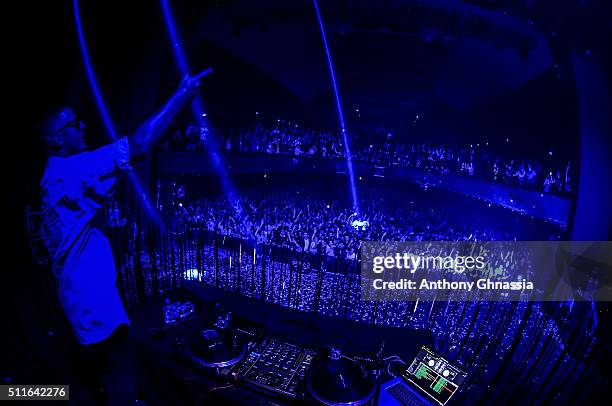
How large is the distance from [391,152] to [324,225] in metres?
6.68

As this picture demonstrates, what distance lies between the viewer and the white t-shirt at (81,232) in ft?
6.27

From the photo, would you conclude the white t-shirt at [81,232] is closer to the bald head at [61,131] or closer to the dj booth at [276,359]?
the bald head at [61,131]

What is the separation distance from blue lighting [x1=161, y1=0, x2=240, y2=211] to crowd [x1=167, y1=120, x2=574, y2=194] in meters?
0.29

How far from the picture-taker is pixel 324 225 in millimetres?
5031

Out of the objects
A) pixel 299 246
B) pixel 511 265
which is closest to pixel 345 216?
pixel 299 246

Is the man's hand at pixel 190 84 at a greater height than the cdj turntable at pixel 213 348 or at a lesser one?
greater

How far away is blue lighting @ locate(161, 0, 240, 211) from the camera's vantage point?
4412mm

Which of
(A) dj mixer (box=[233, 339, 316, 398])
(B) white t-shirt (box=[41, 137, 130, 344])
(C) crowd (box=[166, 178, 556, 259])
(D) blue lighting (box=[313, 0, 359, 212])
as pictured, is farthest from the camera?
(D) blue lighting (box=[313, 0, 359, 212])

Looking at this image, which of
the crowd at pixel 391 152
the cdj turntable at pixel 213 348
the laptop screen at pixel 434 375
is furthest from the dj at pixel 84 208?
the crowd at pixel 391 152

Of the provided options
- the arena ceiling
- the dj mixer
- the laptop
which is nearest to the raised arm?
the dj mixer

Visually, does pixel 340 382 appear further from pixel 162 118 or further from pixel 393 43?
pixel 393 43

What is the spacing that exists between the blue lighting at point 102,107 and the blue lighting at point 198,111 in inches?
46.1

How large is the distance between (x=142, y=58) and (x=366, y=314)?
469 centimetres

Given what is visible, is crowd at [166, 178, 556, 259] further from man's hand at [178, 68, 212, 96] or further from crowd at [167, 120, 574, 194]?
man's hand at [178, 68, 212, 96]
